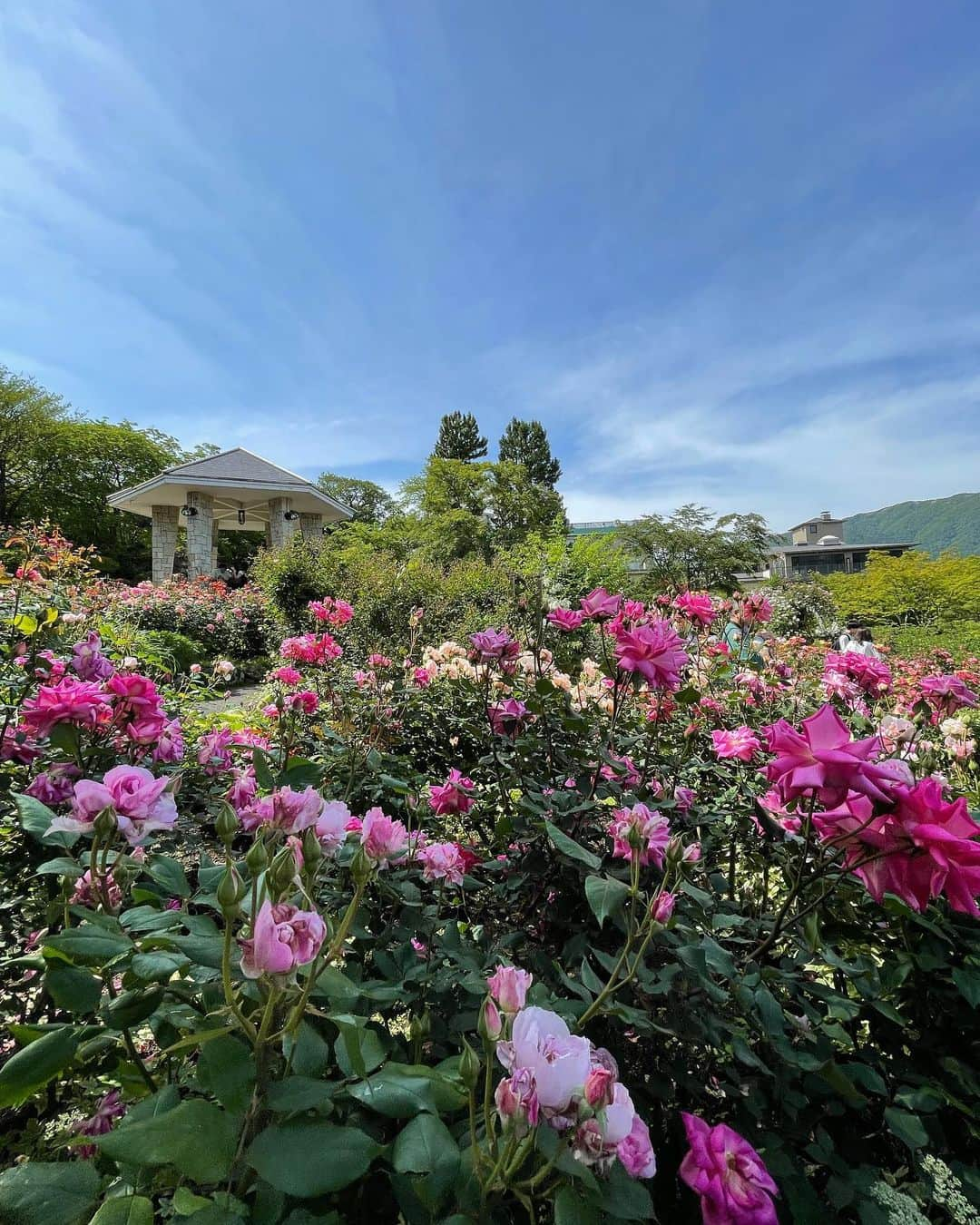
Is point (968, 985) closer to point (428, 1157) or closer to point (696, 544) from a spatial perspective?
point (428, 1157)

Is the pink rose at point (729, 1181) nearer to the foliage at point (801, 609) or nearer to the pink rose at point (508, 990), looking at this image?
the pink rose at point (508, 990)

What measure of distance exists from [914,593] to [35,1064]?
20.1 metres

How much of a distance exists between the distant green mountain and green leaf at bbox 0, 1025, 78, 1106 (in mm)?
112070

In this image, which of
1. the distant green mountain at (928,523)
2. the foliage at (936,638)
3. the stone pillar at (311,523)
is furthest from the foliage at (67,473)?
the distant green mountain at (928,523)

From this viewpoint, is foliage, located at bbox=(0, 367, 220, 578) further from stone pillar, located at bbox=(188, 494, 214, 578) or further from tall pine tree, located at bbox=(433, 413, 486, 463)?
tall pine tree, located at bbox=(433, 413, 486, 463)

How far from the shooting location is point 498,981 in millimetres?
565

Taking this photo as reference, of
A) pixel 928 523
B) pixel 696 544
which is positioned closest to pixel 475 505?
pixel 696 544

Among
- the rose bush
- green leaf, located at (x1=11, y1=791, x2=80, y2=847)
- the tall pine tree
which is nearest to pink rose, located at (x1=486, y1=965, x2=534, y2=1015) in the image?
the rose bush

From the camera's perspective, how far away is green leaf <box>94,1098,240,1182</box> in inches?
17.8

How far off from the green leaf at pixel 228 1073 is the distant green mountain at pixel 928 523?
11201 centimetres

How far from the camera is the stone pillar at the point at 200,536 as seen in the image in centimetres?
1552

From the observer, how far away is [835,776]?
29.1 inches

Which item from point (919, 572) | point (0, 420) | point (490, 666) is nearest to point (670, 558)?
point (919, 572)

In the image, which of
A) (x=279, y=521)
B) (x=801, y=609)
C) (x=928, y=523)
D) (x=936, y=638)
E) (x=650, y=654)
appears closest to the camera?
(x=650, y=654)
